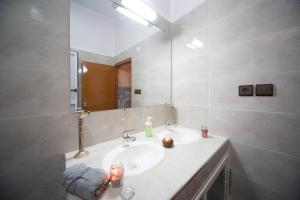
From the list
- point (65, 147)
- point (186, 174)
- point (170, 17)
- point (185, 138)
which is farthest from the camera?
point (170, 17)

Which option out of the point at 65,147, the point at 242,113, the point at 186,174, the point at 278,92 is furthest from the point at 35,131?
the point at 278,92

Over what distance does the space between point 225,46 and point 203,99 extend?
0.49 meters

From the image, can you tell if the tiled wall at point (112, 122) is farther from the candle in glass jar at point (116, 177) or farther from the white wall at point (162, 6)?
the white wall at point (162, 6)

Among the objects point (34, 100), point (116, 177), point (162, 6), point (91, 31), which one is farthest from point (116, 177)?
→ point (162, 6)

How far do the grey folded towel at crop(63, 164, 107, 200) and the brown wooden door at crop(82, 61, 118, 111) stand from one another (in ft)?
1.51

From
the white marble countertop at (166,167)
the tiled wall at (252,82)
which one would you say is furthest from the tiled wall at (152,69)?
the white marble countertop at (166,167)

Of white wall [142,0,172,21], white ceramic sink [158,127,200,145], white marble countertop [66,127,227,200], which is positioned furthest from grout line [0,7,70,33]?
white ceramic sink [158,127,200,145]

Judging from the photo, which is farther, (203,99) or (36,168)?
(203,99)

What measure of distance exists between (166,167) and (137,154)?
34 centimetres

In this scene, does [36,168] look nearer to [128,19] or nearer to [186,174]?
[186,174]

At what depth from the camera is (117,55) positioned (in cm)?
102

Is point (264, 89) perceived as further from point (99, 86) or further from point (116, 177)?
point (99, 86)

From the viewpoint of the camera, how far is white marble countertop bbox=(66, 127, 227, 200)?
1.51 ft

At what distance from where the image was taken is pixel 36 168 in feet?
2.12
